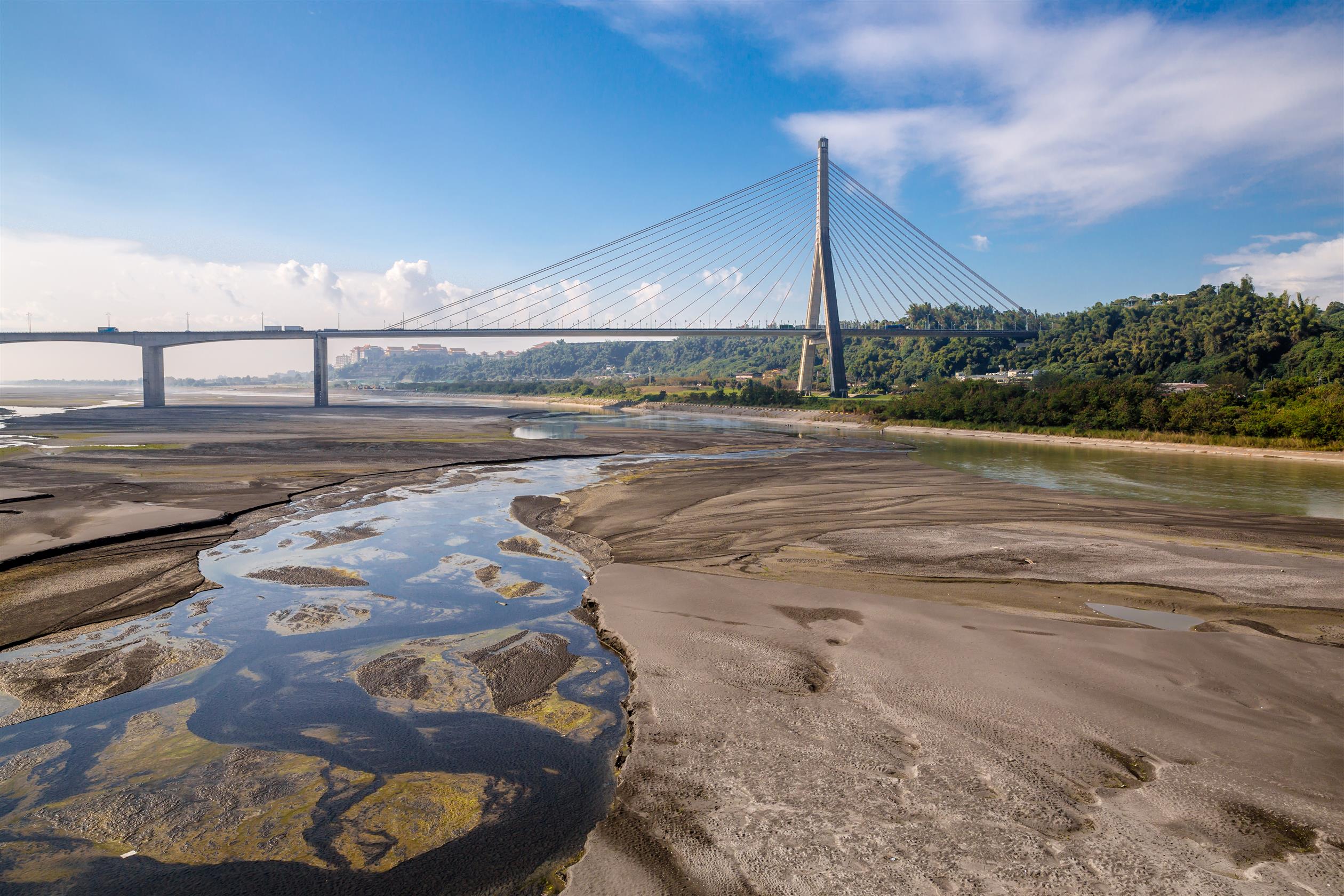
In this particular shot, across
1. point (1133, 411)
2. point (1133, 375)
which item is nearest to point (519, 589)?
point (1133, 411)

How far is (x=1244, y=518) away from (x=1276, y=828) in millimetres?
17602

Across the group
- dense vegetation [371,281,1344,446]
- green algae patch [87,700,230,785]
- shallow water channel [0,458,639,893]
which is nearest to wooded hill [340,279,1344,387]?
dense vegetation [371,281,1344,446]

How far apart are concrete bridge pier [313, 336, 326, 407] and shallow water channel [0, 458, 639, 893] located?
90.0 meters

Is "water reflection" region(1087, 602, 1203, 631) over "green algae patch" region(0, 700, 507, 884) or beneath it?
over

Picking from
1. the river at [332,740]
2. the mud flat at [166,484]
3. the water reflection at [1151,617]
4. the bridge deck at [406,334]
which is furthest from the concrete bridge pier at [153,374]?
the water reflection at [1151,617]

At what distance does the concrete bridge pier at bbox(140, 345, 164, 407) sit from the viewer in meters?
84.7

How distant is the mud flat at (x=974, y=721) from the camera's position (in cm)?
501

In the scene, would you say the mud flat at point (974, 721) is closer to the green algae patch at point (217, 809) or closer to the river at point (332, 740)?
the river at point (332, 740)

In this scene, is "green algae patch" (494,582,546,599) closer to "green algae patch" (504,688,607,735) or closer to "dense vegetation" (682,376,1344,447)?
"green algae patch" (504,688,607,735)

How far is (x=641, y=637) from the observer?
9469 mm

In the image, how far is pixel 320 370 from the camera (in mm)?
93812

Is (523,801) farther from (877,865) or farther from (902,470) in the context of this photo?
(902,470)

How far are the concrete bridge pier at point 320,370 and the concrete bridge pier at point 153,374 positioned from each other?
16.9 meters

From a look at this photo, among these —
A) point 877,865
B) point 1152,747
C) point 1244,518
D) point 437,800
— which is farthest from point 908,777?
point 1244,518
